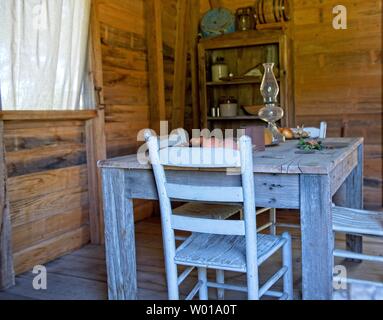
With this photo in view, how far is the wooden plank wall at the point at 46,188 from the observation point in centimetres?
266

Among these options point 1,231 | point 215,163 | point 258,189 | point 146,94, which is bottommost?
Answer: point 1,231

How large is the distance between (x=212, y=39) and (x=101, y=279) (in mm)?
2501

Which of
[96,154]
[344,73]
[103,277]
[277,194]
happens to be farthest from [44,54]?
[344,73]

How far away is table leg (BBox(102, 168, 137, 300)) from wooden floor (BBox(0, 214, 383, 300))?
400mm

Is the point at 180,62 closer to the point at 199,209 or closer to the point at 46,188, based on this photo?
the point at 46,188

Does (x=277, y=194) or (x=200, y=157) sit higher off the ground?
(x=200, y=157)

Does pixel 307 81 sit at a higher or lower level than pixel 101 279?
higher

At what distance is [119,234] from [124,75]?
2.05 metres

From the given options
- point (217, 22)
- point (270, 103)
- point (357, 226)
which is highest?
point (217, 22)

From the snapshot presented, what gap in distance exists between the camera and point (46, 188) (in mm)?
2873

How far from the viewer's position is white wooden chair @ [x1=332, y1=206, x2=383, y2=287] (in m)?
1.82
